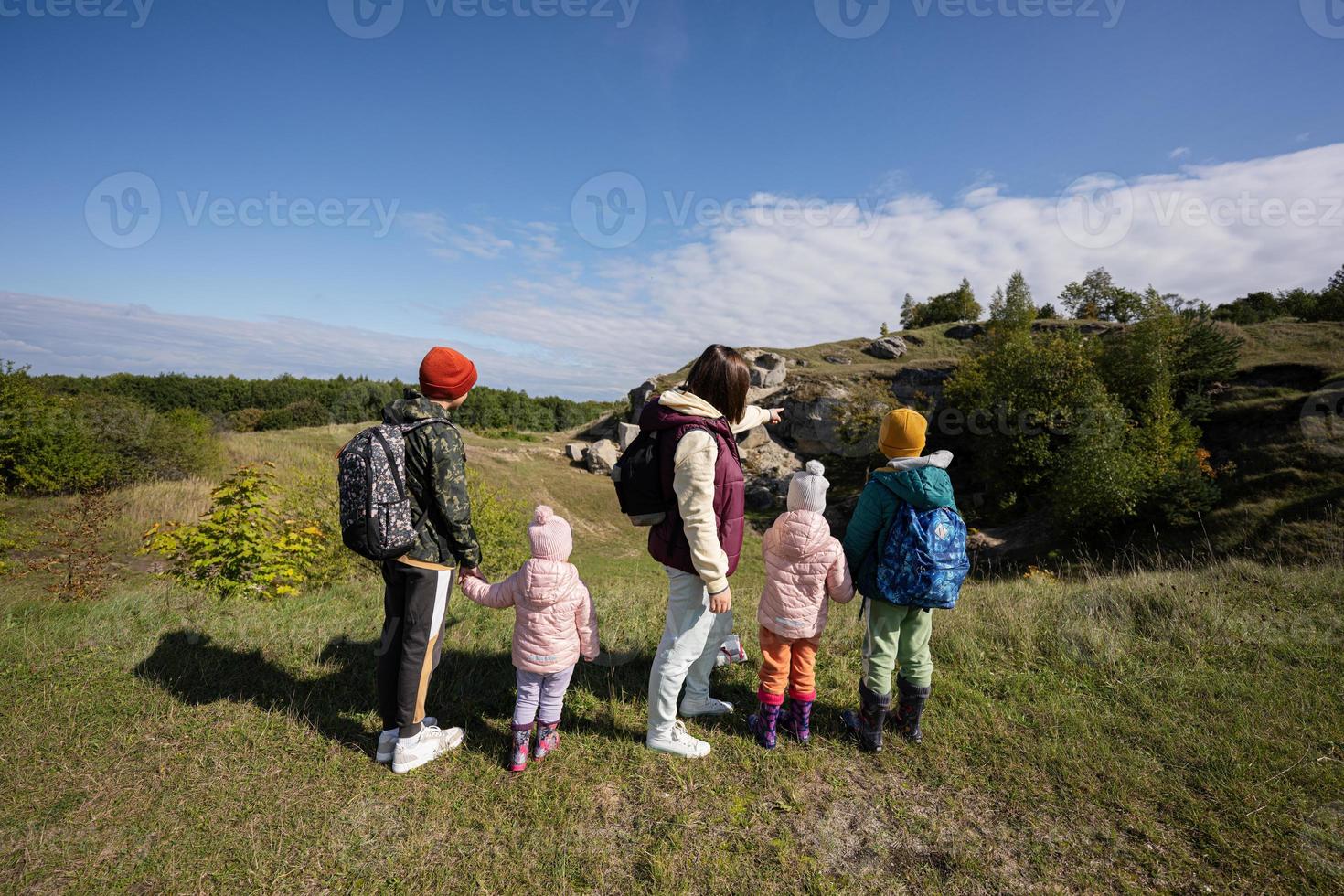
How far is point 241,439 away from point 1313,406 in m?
41.0

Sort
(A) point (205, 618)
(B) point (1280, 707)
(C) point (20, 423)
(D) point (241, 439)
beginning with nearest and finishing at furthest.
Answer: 1. (B) point (1280, 707)
2. (A) point (205, 618)
3. (C) point (20, 423)
4. (D) point (241, 439)

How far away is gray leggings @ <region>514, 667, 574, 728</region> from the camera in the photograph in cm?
318

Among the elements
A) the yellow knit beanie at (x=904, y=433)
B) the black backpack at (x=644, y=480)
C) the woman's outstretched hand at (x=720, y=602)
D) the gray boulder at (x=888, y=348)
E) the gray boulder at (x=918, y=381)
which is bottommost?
the woman's outstretched hand at (x=720, y=602)

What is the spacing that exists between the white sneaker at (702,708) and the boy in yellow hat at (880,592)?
90cm

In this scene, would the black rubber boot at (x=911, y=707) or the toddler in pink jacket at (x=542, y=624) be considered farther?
the black rubber boot at (x=911, y=707)

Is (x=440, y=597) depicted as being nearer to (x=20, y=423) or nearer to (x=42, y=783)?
(x=42, y=783)

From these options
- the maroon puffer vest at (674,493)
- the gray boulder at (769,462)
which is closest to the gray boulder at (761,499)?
the gray boulder at (769,462)

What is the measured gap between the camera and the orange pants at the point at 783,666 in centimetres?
338

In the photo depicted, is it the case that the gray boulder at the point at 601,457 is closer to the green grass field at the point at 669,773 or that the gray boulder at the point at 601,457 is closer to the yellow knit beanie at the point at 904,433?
the green grass field at the point at 669,773

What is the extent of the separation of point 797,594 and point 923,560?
76 centimetres

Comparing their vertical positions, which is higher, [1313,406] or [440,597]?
[1313,406]

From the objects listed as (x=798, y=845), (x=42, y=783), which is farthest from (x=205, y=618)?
(x=798, y=845)

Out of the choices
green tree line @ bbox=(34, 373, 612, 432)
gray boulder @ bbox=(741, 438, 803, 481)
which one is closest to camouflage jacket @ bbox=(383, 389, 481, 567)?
gray boulder @ bbox=(741, 438, 803, 481)

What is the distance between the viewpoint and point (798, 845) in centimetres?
269
